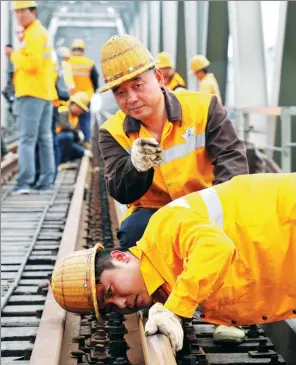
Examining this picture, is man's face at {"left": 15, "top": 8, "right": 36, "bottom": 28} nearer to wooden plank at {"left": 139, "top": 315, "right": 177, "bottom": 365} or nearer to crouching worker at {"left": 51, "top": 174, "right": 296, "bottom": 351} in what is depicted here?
crouching worker at {"left": 51, "top": 174, "right": 296, "bottom": 351}

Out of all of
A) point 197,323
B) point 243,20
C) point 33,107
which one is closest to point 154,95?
point 197,323

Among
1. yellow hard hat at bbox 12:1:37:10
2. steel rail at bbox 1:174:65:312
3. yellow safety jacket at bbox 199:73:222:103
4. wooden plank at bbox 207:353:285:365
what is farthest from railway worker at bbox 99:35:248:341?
yellow safety jacket at bbox 199:73:222:103

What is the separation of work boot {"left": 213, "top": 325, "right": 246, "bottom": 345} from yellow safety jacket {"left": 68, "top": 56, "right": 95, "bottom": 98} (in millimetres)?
11138

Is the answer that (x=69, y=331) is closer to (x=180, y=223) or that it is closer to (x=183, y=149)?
(x=183, y=149)

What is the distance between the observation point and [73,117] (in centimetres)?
1293

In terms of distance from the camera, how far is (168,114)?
3.96 meters

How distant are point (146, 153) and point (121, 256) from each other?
27.5 inches

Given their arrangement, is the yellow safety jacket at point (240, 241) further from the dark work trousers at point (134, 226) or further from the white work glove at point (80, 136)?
the white work glove at point (80, 136)

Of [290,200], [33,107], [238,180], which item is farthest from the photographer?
[33,107]

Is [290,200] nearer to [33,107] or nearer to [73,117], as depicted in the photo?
[33,107]

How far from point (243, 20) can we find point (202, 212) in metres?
10.7

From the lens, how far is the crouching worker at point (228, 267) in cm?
291

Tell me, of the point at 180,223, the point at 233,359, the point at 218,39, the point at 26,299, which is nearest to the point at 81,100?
the point at 218,39

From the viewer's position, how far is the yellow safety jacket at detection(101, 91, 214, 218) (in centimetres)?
399
